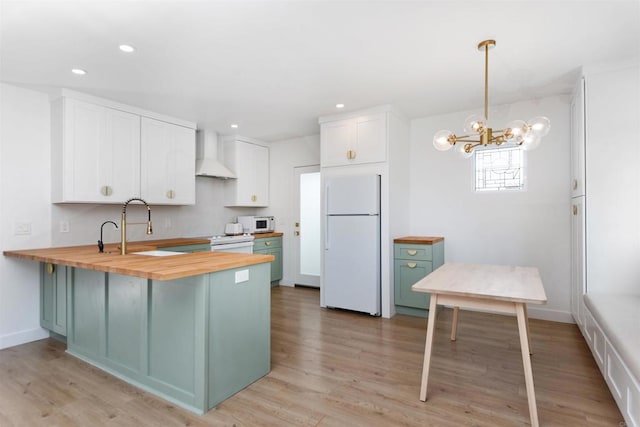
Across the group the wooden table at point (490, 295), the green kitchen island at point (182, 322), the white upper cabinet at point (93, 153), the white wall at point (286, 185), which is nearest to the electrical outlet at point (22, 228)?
the white upper cabinet at point (93, 153)

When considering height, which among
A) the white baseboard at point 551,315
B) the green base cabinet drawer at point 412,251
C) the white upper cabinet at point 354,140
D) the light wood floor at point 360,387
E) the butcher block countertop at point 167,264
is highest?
the white upper cabinet at point 354,140

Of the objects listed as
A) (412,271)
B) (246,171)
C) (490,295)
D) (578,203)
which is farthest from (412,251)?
(246,171)

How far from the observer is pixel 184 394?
2096 millimetres

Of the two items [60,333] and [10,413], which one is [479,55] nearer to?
[10,413]

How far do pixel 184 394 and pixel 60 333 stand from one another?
1.78m

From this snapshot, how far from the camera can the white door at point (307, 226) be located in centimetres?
541

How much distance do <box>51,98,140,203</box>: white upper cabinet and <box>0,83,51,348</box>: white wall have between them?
14cm

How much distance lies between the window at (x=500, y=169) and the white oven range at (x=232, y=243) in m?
3.21

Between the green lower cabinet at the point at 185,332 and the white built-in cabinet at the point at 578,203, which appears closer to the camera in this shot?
the green lower cabinet at the point at 185,332

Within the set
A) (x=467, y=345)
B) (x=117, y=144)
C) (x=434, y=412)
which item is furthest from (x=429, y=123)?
(x=117, y=144)

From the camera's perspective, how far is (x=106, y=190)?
3545 millimetres

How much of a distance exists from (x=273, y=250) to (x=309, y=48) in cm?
357

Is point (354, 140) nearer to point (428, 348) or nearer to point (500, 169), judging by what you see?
point (500, 169)

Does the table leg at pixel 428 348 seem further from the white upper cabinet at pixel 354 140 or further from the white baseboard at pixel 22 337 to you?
the white baseboard at pixel 22 337
